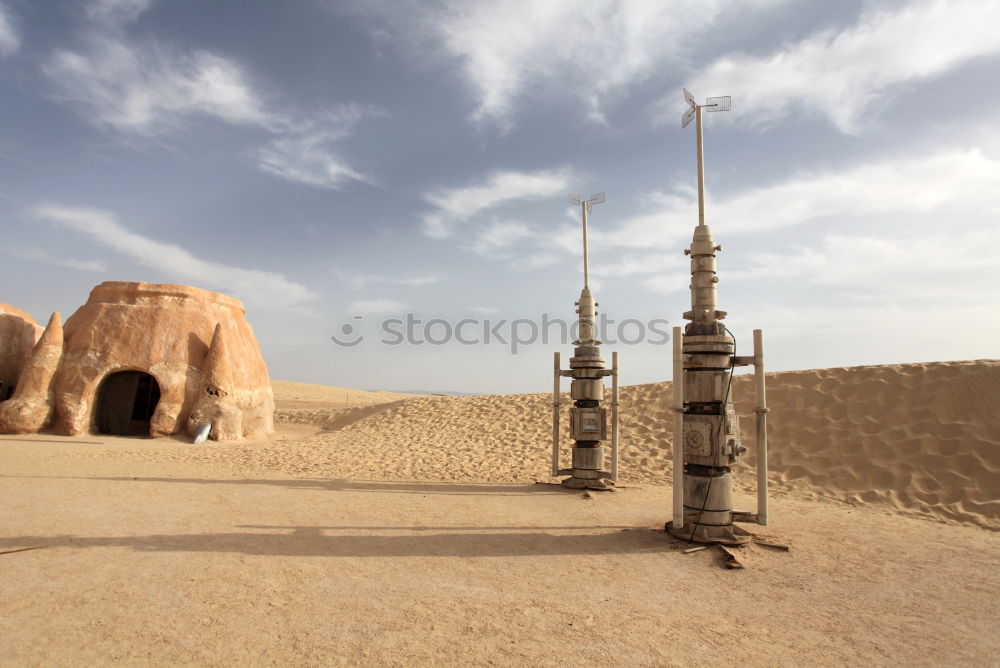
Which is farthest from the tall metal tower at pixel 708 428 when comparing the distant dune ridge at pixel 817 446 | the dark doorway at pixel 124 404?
the dark doorway at pixel 124 404

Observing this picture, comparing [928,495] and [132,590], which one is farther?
[928,495]

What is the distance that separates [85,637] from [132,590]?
31.1 inches

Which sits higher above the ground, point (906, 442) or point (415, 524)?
point (906, 442)

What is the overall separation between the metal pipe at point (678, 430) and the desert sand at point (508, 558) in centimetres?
48

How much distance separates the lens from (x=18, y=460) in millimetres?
10070

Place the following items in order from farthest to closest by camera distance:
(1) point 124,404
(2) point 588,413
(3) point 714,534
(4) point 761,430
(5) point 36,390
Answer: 1. (1) point 124,404
2. (5) point 36,390
3. (2) point 588,413
4. (4) point 761,430
5. (3) point 714,534

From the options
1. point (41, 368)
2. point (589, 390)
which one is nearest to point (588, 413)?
point (589, 390)

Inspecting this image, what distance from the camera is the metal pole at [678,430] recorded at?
5773mm

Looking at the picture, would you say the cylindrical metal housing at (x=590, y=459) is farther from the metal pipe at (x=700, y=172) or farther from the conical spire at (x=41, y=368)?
the conical spire at (x=41, y=368)

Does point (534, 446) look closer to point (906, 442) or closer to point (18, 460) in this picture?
point (906, 442)

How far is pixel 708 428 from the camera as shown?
5859 mm

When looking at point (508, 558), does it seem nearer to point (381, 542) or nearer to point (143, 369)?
point (381, 542)

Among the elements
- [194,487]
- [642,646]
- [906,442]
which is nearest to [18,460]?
[194,487]

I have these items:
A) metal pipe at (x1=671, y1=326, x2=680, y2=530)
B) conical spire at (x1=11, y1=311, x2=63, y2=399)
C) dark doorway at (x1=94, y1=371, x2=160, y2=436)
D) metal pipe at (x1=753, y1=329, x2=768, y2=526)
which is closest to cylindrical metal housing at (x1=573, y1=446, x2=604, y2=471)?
metal pipe at (x1=671, y1=326, x2=680, y2=530)
